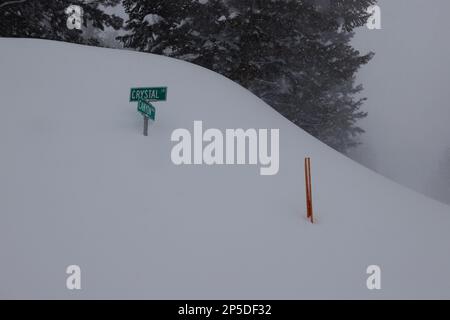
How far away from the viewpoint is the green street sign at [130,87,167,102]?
6.00m

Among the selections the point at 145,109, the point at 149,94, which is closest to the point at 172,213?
the point at 145,109

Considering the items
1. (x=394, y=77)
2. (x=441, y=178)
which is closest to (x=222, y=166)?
(x=441, y=178)

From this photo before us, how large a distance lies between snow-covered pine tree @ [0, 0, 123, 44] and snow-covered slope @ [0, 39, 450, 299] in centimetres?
713

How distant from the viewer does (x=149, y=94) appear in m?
6.10

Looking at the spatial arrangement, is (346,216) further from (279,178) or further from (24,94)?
(24,94)

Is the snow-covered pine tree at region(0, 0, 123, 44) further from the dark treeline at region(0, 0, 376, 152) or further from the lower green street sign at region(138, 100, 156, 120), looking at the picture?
the lower green street sign at region(138, 100, 156, 120)

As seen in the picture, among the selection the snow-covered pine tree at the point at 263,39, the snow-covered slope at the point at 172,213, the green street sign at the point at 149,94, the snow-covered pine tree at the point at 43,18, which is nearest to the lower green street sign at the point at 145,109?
the green street sign at the point at 149,94

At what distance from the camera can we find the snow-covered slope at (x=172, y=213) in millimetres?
4020

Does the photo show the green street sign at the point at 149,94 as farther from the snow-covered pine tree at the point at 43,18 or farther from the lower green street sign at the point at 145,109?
the snow-covered pine tree at the point at 43,18

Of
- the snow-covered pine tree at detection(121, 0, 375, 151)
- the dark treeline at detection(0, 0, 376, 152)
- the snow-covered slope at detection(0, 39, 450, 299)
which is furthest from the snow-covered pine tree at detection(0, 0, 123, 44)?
the snow-covered slope at detection(0, 39, 450, 299)

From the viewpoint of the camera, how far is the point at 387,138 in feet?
226

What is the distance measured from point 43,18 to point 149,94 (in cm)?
1054
